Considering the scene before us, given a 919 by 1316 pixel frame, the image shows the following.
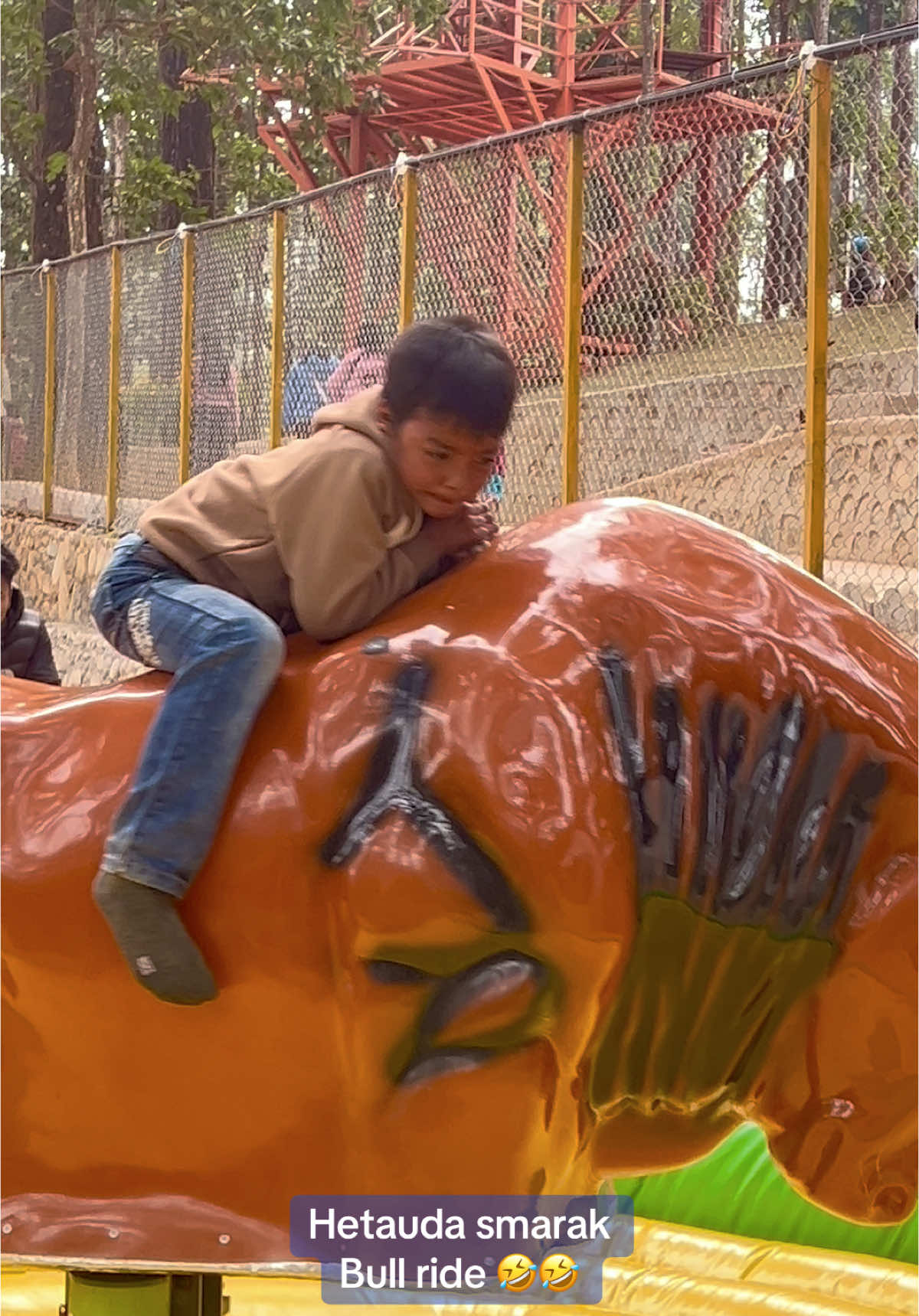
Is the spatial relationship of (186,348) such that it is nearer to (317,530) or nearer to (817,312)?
(817,312)

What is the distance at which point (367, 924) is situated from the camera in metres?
1.65

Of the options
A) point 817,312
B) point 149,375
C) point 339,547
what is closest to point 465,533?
point 339,547

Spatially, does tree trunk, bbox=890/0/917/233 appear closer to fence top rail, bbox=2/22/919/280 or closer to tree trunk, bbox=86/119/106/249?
fence top rail, bbox=2/22/919/280

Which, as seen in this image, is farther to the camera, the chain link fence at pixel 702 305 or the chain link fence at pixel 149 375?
the chain link fence at pixel 149 375

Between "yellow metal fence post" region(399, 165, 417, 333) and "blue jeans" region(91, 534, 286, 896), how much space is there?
3990mm

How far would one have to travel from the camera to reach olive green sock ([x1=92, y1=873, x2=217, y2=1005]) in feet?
5.58

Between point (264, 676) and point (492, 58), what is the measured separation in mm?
14287

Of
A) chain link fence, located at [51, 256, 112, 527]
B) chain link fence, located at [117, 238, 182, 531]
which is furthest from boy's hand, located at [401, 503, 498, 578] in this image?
chain link fence, located at [51, 256, 112, 527]

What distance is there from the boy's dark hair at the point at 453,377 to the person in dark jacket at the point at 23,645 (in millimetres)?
1679

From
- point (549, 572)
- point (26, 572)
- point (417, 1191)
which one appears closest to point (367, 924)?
point (417, 1191)

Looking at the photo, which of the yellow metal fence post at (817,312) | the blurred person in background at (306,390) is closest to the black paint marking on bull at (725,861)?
the yellow metal fence post at (817,312)

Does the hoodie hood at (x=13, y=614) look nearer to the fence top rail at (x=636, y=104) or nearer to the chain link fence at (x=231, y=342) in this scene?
the fence top rail at (x=636, y=104)

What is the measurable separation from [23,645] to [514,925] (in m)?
2.22

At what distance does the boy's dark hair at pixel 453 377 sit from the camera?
176 centimetres
